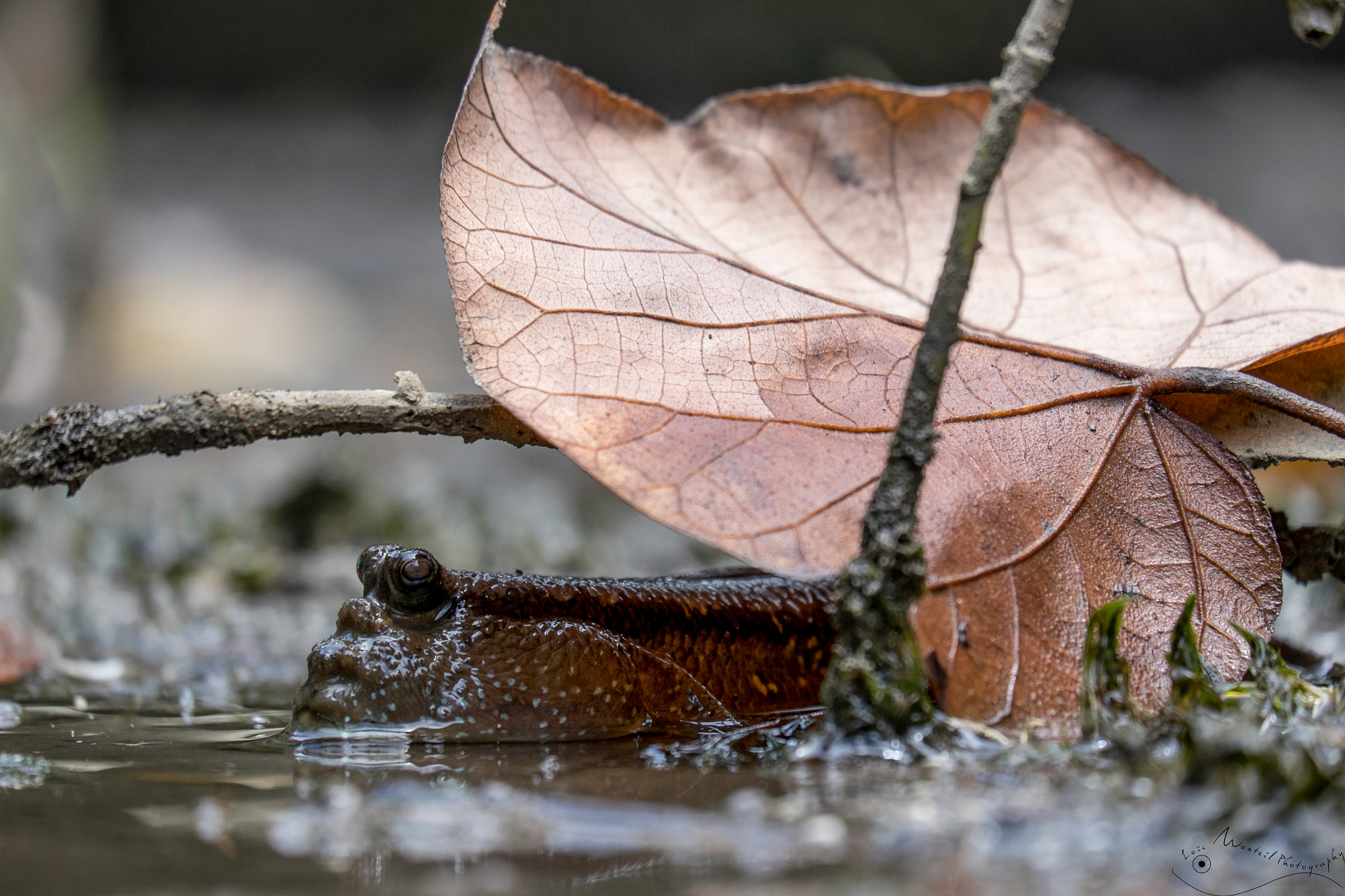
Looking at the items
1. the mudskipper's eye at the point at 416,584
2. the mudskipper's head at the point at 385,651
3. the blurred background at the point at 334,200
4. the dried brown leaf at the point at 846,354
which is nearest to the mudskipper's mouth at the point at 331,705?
the mudskipper's head at the point at 385,651

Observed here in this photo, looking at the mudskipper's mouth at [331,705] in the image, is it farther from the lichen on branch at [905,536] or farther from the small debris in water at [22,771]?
the lichen on branch at [905,536]

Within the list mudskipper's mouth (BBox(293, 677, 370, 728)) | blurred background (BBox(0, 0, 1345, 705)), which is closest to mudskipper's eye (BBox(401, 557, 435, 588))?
mudskipper's mouth (BBox(293, 677, 370, 728))

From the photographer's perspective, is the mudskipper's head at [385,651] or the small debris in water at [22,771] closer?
the small debris in water at [22,771]

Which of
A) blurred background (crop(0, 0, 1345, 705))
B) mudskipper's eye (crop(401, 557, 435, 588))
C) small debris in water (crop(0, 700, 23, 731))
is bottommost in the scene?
small debris in water (crop(0, 700, 23, 731))

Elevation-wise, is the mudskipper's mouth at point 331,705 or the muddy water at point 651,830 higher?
the mudskipper's mouth at point 331,705
